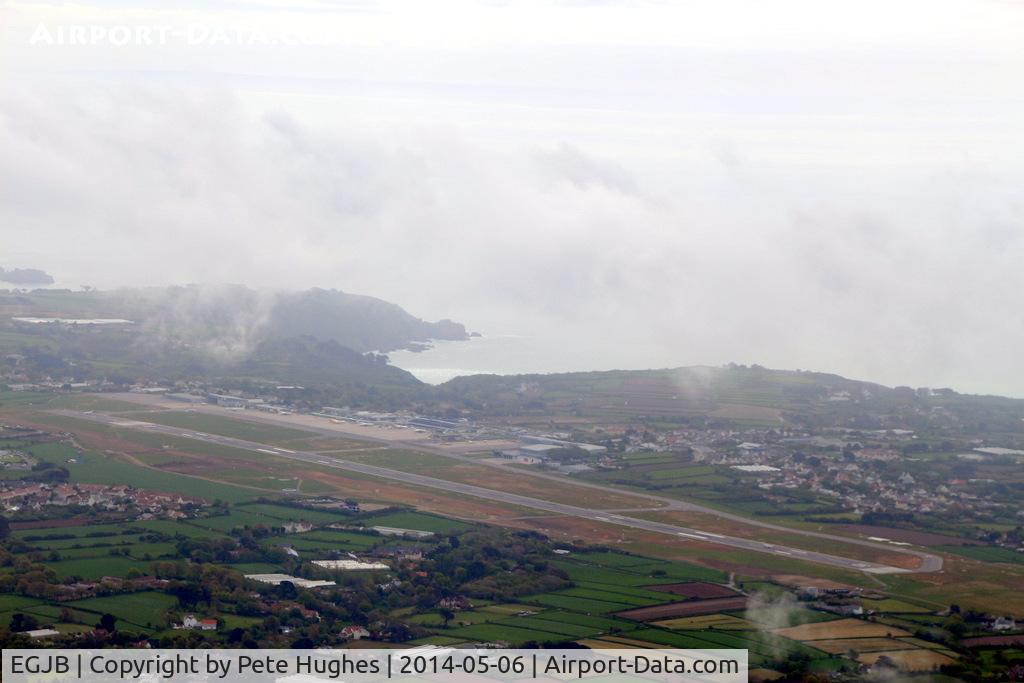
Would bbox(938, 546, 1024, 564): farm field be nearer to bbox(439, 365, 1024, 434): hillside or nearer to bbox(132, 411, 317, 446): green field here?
bbox(439, 365, 1024, 434): hillside

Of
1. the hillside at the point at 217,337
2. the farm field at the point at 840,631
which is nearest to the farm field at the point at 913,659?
the farm field at the point at 840,631

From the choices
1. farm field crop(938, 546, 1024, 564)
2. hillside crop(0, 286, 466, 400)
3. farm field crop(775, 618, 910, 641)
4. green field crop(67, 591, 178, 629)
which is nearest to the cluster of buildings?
farm field crop(938, 546, 1024, 564)

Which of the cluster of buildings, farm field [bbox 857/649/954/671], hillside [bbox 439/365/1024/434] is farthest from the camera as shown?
hillside [bbox 439/365/1024/434]

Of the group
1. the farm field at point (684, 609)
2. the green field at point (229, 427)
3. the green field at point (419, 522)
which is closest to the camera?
the farm field at point (684, 609)

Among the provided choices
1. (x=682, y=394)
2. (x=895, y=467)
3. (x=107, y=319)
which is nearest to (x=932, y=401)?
(x=682, y=394)

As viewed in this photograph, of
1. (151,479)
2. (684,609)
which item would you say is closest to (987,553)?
(684,609)

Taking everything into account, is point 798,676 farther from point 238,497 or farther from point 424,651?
point 238,497

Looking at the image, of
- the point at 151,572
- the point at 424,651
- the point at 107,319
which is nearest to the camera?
the point at 424,651

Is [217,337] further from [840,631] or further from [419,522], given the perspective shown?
[840,631]

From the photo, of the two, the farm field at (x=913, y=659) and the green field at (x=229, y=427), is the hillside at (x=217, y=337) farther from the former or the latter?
the farm field at (x=913, y=659)
